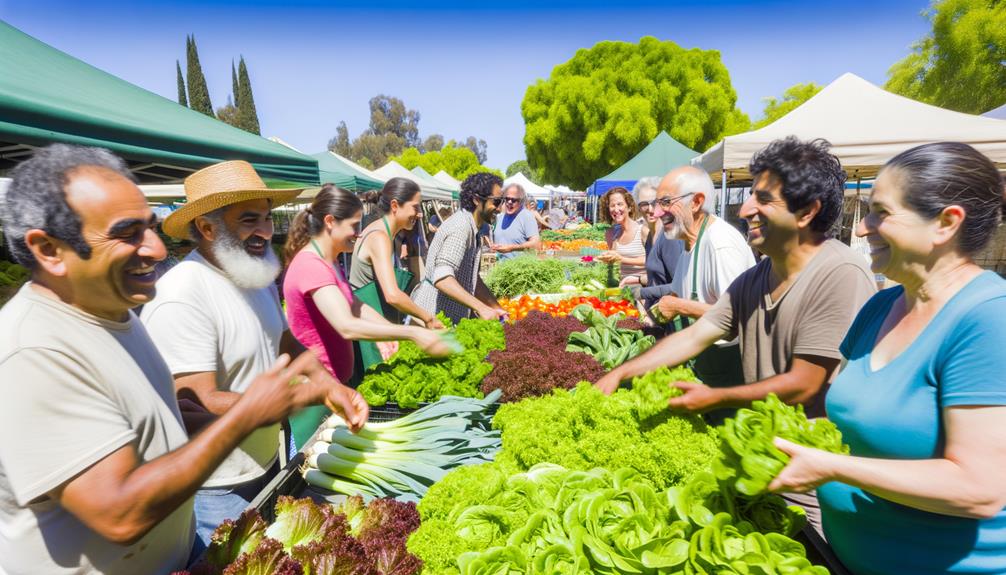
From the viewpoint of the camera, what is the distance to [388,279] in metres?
4.18

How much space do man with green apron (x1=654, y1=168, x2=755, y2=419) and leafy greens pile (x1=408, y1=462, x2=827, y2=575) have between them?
4.11 ft

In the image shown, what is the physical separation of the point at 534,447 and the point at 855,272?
1495 millimetres

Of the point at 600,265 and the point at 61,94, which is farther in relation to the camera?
the point at 600,265

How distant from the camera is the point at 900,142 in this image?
7.33m

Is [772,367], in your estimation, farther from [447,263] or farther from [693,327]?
[447,263]

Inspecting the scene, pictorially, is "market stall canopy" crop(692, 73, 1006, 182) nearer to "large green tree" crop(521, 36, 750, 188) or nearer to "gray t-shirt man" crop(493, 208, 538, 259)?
"gray t-shirt man" crop(493, 208, 538, 259)

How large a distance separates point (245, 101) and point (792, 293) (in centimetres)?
6389

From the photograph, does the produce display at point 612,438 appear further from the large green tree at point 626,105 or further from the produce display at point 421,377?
the large green tree at point 626,105

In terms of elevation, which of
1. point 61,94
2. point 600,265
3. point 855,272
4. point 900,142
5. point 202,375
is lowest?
point 600,265

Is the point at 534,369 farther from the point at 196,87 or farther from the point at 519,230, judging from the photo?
the point at 196,87

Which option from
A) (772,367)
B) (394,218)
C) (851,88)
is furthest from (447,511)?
(851,88)

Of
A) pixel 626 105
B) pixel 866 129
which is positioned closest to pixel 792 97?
pixel 626 105

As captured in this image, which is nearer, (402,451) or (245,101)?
(402,451)

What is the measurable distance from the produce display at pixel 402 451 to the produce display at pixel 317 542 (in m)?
0.37
